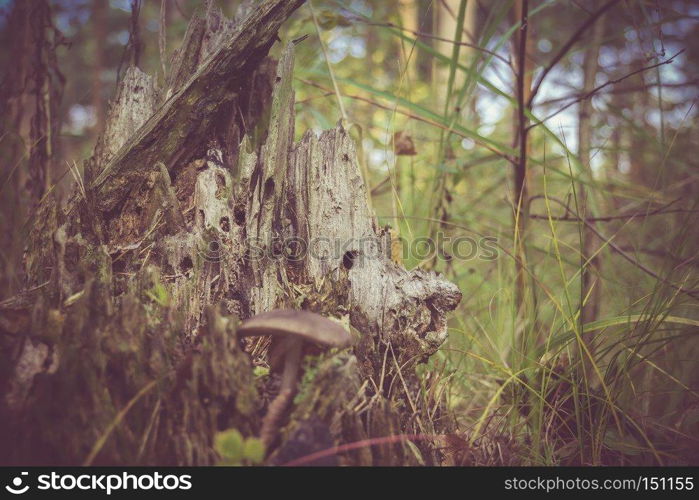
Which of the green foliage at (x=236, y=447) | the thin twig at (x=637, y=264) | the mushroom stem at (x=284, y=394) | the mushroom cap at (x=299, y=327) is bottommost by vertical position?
the green foliage at (x=236, y=447)

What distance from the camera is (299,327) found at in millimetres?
1160

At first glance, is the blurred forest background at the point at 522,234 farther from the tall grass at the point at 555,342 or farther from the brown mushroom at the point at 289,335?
the brown mushroom at the point at 289,335

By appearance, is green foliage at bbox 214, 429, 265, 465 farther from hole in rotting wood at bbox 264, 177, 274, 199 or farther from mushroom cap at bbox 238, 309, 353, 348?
hole in rotting wood at bbox 264, 177, 274, 199

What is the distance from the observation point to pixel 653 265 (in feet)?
11.1

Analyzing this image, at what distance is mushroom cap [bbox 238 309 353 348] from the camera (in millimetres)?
1158

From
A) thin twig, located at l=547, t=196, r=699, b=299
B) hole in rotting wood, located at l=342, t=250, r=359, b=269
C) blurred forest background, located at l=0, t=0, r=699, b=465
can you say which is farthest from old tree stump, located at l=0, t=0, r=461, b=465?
thin twig, located at l=547, t=196, r=699, b=299

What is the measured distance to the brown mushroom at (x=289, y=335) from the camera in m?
1.16

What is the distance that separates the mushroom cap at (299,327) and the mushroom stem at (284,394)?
11cm

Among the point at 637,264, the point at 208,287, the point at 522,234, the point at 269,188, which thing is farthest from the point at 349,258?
the point at 637,264

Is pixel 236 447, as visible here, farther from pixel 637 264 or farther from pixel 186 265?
pixel 637 264

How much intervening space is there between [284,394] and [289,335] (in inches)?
7.4

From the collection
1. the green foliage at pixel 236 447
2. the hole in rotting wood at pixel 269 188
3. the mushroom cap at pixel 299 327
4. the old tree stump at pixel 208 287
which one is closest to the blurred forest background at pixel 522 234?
the old tree stump at pixel 208 287

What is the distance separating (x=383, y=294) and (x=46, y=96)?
2247mm
